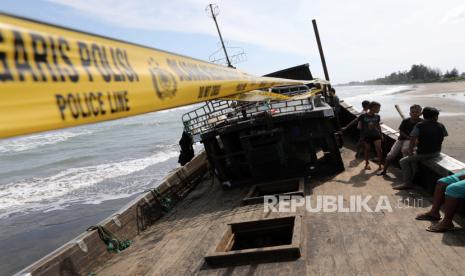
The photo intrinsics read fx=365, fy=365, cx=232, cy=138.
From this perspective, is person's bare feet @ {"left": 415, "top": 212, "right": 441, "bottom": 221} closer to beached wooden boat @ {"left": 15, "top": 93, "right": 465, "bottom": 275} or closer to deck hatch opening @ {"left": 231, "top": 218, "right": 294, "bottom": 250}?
beached wooden boat @ {"left": 15, "top": 93, "right": 465, "bottom": 275}

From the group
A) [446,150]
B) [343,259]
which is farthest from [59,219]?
[446,150]

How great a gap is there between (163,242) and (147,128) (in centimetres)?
4440

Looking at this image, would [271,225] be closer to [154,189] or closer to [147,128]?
[154,189]

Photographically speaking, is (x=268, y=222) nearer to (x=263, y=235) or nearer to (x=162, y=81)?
(x=263, y=235)

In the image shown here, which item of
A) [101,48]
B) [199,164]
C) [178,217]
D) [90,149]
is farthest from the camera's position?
[90,149]

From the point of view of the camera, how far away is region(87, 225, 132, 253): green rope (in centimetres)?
581

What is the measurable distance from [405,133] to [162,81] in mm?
6384

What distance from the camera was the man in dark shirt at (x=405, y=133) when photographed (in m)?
6.98

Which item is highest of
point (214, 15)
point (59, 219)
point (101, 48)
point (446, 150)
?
point (214, 15)

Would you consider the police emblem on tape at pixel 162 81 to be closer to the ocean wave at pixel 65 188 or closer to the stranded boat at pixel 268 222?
the stranded boat at pixel 268 222

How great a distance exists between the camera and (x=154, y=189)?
7746 mm

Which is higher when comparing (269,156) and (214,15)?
(214,15)

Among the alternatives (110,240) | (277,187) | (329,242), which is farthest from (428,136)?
(110,240)

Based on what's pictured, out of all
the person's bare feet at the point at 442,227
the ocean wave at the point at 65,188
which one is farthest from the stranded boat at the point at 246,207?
the ocean wave at the point at 65,188
